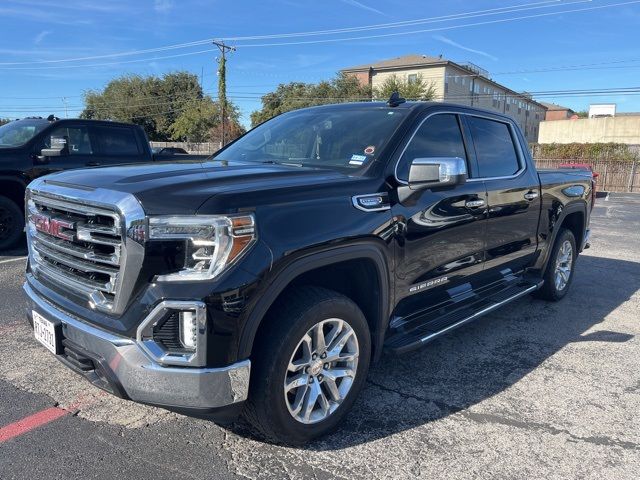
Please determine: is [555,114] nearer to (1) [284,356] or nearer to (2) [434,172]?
(2) [434,172]

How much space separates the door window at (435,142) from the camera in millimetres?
3486

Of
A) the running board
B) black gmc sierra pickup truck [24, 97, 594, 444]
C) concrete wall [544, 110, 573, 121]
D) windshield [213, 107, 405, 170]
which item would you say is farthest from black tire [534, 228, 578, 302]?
concrete wall [544, 110, 573, 121]

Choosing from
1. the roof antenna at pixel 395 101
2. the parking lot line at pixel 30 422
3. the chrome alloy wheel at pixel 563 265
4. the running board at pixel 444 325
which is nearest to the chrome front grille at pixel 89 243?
the parking lot line at pixel 30 422

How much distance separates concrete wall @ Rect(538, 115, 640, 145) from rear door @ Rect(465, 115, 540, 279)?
6000cm

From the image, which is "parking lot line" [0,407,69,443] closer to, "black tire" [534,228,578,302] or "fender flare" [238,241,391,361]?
"fender flare" [238,241,391,361]

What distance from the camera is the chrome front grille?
2.40 metres

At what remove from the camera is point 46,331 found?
2.80 m

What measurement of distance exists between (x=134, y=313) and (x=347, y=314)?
112 centimetres

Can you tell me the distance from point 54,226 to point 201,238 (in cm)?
103

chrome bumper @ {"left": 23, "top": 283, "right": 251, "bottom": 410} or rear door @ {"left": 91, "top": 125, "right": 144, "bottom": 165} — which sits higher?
rear door @ {"left": 91, "top": 125, "right": 144, "bottom": 165}

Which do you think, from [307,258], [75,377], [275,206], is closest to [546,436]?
[307,258]

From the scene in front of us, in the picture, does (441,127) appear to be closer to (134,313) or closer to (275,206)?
(275,206)

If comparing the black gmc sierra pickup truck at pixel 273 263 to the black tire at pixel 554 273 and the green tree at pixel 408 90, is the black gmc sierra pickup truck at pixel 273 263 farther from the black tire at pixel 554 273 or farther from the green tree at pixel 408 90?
the green tree at pixel 408 90

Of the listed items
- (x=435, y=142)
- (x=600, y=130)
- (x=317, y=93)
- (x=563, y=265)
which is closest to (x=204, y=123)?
(x=317, y=93)
